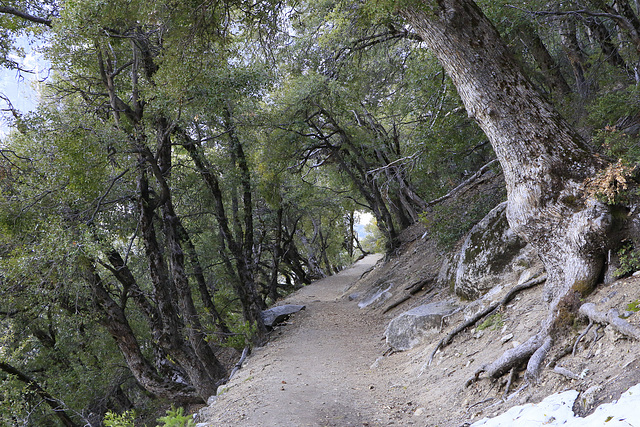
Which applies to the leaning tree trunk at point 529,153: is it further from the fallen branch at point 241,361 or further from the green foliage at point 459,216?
the fallen branch at point 241,361

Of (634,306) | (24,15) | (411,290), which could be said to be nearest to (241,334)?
(411,290)

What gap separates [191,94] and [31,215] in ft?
12.1

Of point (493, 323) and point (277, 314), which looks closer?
point (493, 323)

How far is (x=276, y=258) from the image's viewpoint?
63.2ft

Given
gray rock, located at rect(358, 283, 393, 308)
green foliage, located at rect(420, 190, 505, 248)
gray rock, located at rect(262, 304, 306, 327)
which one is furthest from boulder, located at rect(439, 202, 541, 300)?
gray rock, located at rect(262, 304, 306, 327)

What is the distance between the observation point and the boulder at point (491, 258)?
6.98 metres

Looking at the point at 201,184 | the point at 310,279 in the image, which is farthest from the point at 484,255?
the point at 310,279

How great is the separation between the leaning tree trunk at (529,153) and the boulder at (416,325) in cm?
293

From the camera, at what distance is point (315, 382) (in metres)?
6.73

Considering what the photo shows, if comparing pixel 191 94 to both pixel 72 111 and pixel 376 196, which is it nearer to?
pixel 72 111

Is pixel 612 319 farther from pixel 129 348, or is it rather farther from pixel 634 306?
pixel 129 348

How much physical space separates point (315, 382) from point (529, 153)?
4640mm

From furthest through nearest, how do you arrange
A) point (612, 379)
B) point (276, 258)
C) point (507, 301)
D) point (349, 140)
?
point (276, 258), point (349, 140), point (507, 301), point (612, 379)

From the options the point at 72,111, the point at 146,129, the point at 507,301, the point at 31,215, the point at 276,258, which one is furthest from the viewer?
the point at 276,258
